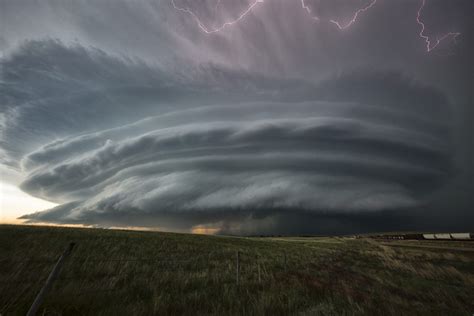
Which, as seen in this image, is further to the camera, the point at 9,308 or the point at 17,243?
the point at 17,243

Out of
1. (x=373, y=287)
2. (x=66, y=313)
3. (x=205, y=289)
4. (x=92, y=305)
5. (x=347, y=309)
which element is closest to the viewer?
(x=66, y=313)

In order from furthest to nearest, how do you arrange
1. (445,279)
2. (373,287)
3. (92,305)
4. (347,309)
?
(445,279)
(373,287)
(347,309)
(92,305)

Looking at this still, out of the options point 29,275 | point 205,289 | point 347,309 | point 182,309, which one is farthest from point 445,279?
point 29,275

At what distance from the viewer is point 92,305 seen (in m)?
7.71

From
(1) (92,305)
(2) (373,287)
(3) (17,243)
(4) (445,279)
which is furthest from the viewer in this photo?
(3) (17,243)

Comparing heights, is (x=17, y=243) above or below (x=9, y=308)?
above

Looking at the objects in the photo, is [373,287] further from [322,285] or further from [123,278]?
[123,278]

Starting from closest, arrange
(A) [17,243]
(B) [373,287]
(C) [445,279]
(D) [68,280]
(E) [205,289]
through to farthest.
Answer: (E) [205,289] → (D) [68,280] → (B) [373,287] → (C) [445,279] → (A) [17,243]

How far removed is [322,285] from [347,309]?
3.42 m

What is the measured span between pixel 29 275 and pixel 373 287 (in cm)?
1609

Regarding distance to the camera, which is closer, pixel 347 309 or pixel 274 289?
pixel 347 309

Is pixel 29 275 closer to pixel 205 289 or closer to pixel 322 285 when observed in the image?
pixel 205 289

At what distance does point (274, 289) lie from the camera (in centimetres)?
1038

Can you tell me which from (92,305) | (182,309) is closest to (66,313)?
(92,305)
